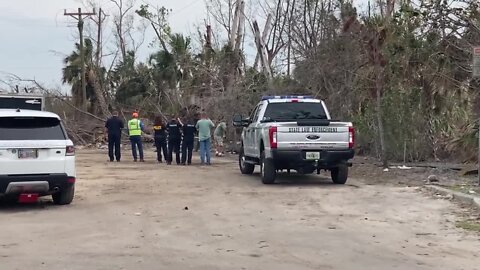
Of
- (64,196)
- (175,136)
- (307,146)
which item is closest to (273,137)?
(307,146)

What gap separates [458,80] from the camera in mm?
19016

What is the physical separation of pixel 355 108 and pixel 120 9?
3225 centimetres

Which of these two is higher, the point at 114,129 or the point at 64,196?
the point at 114,129

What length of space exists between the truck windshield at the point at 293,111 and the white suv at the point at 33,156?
597 cm

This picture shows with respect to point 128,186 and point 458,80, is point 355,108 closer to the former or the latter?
point 458,80

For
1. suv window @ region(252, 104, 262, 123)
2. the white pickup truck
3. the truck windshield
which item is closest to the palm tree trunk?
suv window @ region(252, 104, 262, 123)

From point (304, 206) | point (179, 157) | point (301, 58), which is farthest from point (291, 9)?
point (304, 206)

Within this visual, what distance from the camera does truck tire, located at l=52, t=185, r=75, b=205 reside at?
1184cm

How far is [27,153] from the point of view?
11.2 meters

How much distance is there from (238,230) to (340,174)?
6178mm

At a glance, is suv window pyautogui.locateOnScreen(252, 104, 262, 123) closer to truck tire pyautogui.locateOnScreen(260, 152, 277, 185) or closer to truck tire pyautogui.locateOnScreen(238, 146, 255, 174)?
truck tire pyautogui.locateOnScreen(238, 146, 255, 174)

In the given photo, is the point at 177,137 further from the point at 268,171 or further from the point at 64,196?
the point at 64,196

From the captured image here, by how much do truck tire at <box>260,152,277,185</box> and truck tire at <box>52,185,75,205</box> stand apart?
456cm

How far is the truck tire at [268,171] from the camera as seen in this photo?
14930 millimetres
